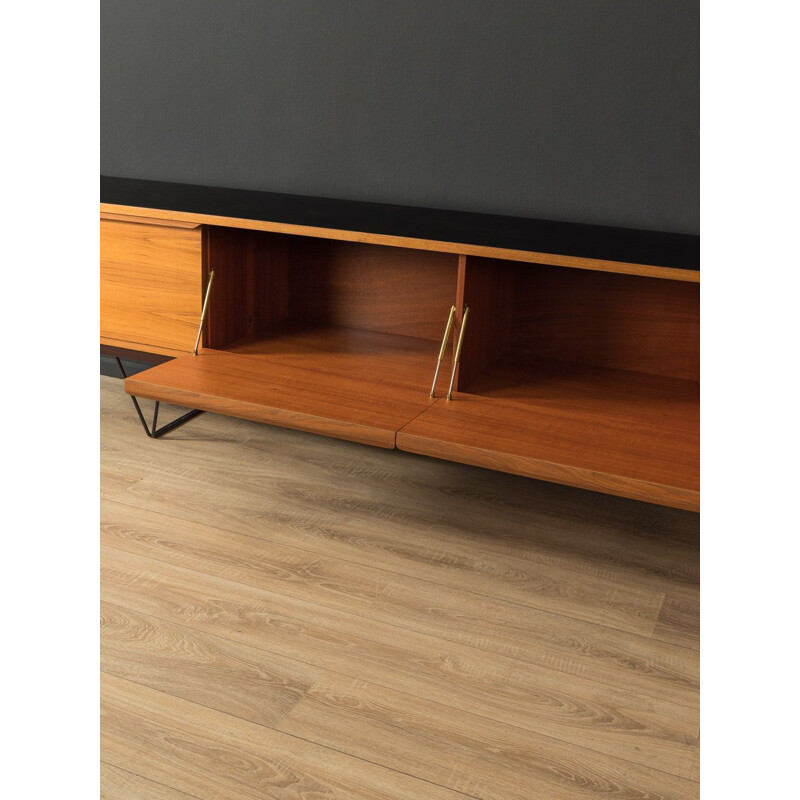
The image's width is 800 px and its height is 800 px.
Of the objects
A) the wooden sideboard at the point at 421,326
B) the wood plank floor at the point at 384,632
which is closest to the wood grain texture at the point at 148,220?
the wooden sideboard at the point at 421,326

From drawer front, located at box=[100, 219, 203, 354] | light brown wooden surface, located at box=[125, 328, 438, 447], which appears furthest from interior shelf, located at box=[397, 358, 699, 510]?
drawer front, located at box=[100, 219, 203, 354]

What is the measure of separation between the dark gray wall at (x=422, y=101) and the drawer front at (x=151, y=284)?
61cm

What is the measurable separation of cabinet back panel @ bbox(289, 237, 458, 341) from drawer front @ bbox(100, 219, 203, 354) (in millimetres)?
485

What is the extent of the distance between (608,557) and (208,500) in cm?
106

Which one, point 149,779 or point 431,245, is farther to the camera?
point 431,245

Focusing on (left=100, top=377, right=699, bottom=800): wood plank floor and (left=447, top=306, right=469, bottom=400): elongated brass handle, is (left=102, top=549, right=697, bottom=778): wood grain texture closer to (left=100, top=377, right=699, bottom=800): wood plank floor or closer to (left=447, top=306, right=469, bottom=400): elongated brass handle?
(left=100, top=377, right=699, bottom=800): wood plank floor

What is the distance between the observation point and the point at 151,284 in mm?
2475

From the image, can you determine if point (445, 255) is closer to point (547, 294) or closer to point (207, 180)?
point (547, 294)

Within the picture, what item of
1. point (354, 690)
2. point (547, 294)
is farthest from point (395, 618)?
point (547, 294)

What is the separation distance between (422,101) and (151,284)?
3.26 feet

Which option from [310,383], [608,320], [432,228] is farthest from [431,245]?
[608,320]

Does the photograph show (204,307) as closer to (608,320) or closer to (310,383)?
(310,383)

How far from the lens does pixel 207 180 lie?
3014 mm

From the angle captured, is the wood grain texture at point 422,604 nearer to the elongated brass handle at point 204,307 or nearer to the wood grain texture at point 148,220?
the elongated brass handle at point 204,307
